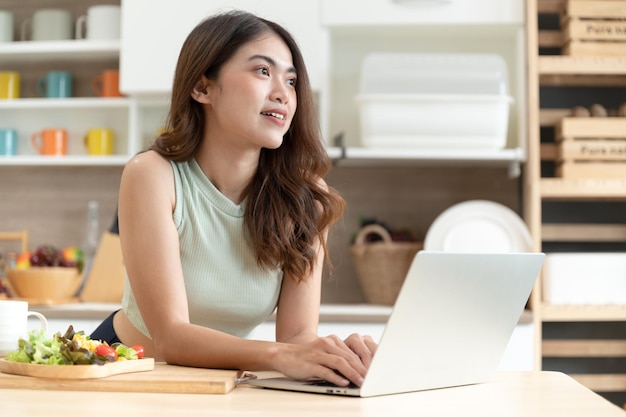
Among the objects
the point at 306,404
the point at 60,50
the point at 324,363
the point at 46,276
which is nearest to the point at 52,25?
the point at 60,50

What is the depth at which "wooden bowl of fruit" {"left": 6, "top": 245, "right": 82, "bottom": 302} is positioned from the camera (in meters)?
2.75

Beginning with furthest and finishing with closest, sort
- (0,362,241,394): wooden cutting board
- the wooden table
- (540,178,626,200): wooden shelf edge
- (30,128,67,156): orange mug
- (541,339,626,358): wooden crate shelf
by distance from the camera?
(30,128,67,156): orange mug < (541,339,626,358): wooden crate shelf < (540,178,626,200): wooden shelf edge < (0,362,241,394): wooden cutting board < the wooden table

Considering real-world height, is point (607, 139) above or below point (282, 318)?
above

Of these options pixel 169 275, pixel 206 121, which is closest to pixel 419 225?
pixel 206 121

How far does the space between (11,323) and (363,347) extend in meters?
0.55

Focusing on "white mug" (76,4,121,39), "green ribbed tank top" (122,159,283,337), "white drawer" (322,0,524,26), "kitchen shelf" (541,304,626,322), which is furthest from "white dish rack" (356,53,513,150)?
"green ribbed tank top" (122,159,283,337)

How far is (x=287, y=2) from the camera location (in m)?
2.87

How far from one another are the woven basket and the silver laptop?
5.06 ft

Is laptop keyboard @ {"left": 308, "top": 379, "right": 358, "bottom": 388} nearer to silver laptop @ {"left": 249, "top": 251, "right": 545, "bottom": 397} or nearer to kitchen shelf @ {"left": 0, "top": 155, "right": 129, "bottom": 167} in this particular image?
silver laptop @ {"left": 249, "top": 251, "right": 545, "bottom": 397}

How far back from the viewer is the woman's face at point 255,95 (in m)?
1.58

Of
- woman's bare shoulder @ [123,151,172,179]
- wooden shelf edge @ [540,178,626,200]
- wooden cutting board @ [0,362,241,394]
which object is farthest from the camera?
wooden shelf edge @ [540,178,626,200]

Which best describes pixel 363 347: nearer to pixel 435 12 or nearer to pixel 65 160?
pixel 435 12

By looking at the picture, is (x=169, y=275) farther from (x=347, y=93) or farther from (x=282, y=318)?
(x=347, y=93)

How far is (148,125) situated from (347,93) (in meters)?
0.74
